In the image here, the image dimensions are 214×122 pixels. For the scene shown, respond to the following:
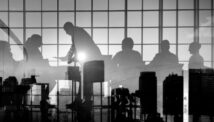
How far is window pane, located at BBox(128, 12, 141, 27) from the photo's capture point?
40.4 ft

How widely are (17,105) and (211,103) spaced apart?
17.2ft

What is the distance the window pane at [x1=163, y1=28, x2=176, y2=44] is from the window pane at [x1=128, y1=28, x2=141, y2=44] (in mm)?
942

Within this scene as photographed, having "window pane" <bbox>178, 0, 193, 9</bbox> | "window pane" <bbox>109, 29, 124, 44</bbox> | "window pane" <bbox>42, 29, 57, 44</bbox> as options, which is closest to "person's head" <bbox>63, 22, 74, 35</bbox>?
"window pane" <bbox>42, 29, 57, 44</bbox>

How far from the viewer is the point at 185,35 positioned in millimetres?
12219

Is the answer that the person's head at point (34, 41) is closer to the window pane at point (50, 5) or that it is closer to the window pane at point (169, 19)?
the window pane at point (50, 5)

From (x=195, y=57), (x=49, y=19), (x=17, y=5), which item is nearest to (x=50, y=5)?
(x=49, y=19)

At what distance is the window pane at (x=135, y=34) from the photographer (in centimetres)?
1223

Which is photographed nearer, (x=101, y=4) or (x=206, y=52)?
(x=206, y=52)

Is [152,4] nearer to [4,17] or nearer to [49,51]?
[49,51]

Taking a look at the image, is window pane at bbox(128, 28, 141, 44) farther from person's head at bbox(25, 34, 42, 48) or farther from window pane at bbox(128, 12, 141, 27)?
person's head at bbox(25, 34, 42, 48)

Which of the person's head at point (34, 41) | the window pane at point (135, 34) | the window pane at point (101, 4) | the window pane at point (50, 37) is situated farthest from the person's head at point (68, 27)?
the window pane at point (135, 34)

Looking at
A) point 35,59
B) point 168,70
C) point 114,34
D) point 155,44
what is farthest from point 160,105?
point 35,59

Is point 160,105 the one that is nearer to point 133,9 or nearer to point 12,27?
point 133,9

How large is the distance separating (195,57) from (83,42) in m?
4.16
